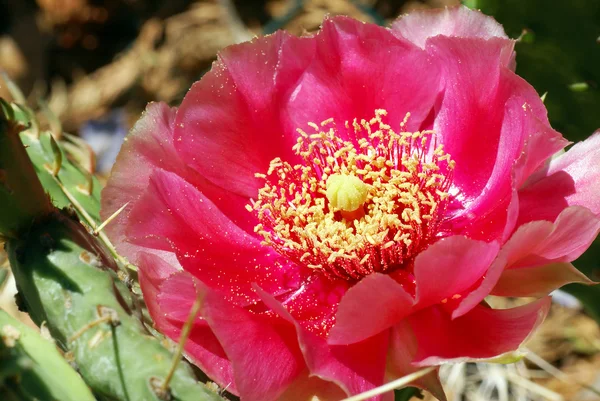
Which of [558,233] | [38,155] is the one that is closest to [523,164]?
[558,233]

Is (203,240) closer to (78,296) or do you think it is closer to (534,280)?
(78,296)

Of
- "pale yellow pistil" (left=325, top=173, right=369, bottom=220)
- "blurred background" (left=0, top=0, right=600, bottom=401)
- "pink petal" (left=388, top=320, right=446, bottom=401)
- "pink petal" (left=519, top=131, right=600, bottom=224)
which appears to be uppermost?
"pink petal" (left=519, top=131, right=600, bottom=224)

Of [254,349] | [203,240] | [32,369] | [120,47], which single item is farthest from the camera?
[120,47]

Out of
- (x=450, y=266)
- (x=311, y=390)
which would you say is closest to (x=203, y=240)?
(x=311, y=390)

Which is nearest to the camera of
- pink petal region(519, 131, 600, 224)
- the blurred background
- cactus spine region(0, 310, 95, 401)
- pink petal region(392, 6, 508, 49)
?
cactus spine region(0, 310, 95, 401)

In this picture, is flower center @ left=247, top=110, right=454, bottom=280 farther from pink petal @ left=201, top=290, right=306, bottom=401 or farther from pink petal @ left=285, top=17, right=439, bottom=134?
Result: pink petal @ left=201, top=290, right=306, bottom=401

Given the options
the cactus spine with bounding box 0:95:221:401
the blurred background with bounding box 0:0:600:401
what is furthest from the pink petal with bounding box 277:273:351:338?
the blurred background with bounding box 0:0:600:401
